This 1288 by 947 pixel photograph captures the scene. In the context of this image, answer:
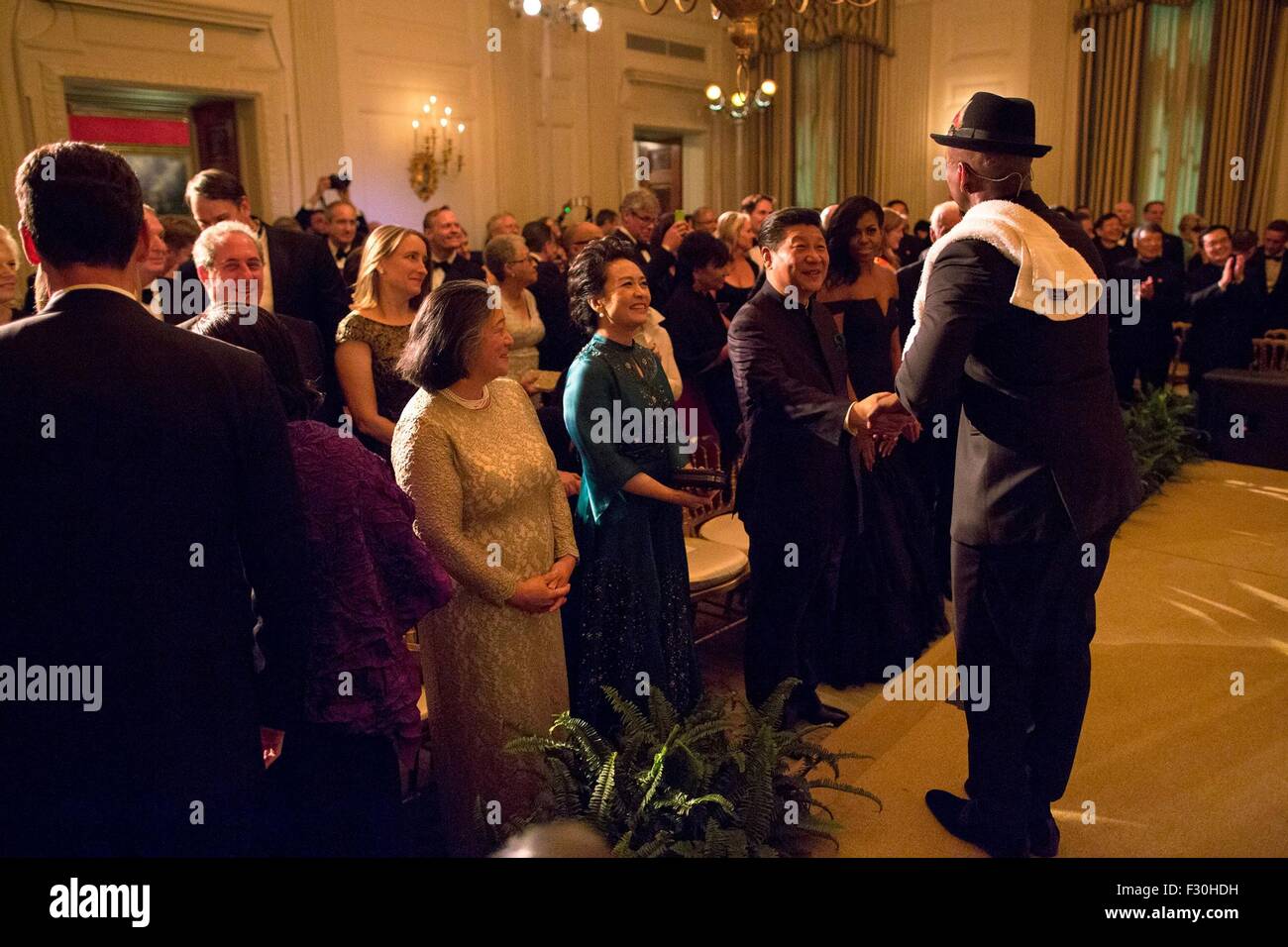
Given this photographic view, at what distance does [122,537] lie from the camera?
1401 mm

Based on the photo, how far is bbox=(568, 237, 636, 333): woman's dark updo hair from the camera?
2.66 m

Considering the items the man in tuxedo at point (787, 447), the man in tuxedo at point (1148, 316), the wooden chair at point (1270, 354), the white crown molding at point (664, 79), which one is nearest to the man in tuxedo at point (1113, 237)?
the man in tuxedo at point (1148, 316)

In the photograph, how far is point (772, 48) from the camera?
12.7 m

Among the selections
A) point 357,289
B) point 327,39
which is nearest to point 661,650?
point 357,289

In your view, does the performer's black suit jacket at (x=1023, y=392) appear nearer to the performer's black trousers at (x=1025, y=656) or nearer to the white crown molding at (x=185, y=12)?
the performer's black trousers at (x=1025, y=656)

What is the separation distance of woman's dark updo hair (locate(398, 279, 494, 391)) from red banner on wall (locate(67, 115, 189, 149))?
24.3 feet

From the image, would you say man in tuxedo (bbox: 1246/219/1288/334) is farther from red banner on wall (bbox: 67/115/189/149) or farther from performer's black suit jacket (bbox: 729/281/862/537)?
red banner on wall (bbox: 67/115/189/149)

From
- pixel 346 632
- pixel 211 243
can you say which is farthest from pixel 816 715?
pixel 211 243

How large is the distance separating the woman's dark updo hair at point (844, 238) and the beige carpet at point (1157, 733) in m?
1.37

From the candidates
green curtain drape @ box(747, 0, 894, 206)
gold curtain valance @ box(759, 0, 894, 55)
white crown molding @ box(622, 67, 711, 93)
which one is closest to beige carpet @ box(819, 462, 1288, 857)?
white crown molding @ box(622, 67, 711, 93)

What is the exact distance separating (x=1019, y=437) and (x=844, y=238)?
5.50ft
